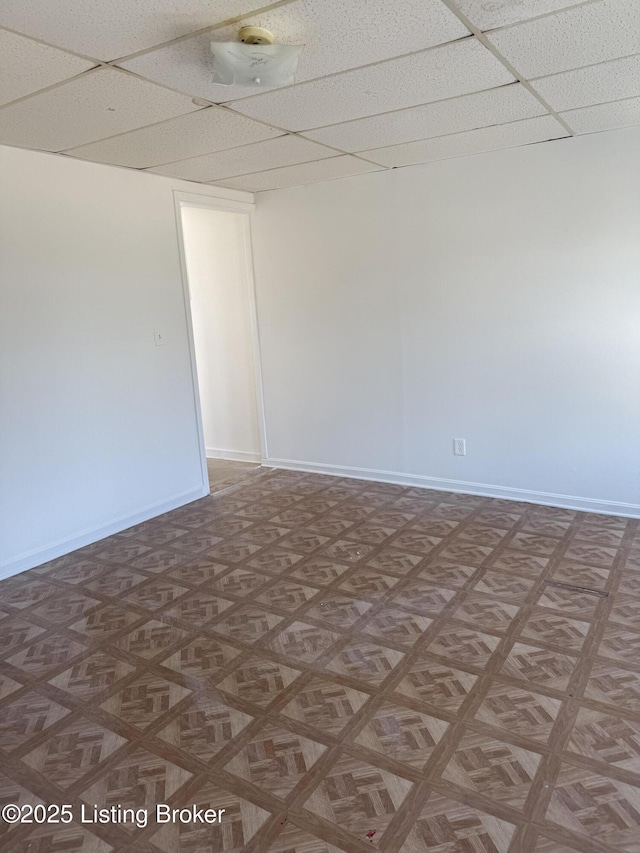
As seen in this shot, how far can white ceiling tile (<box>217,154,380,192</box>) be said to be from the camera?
3762 millimetres

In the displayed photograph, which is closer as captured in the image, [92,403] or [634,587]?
[634,587]

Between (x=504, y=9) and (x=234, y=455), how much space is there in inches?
168

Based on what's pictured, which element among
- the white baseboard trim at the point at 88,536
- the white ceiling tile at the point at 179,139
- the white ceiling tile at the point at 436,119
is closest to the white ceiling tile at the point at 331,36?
the white ceiling tile at the point at 179,139

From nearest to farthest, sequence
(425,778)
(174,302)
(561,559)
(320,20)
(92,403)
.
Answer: (425,778) < (320,20) < (561,559) < (92,403) < (174,302)

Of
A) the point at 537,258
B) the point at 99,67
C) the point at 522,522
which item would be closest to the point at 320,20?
the point at 99,67

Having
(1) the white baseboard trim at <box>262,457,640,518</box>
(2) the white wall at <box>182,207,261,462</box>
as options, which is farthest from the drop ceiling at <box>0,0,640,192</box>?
(1) the white baseboard trim at <box>262,457,640,518</box>

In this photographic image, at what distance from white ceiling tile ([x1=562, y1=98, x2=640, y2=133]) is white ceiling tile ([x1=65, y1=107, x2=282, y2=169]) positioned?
1564 millimetres

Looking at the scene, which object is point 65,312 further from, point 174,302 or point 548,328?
point 548,328

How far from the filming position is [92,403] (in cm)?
361

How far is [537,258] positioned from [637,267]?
22.4 inches

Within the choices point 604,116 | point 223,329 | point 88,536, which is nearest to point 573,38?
point 604,116

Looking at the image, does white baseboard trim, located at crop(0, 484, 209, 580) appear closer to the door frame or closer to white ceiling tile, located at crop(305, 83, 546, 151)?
the door frame

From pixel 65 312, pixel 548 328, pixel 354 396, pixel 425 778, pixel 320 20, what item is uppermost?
pixel 320 20

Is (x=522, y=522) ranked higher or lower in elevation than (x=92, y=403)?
lower
